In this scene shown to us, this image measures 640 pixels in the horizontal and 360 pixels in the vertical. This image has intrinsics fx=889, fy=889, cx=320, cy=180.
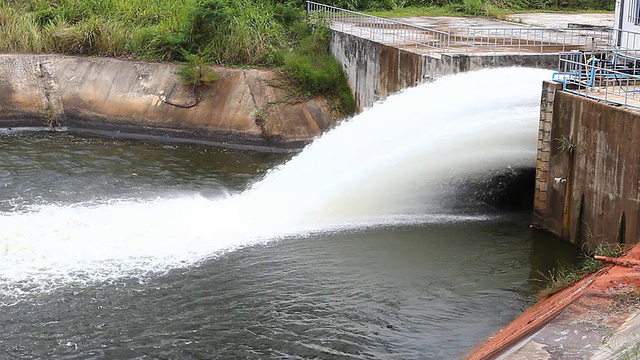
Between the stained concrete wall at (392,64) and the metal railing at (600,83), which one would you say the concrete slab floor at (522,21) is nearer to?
the stained concrete wall at (392,64)

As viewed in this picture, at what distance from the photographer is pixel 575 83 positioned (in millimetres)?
18672

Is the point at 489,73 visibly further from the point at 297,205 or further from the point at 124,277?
the point at 124,277

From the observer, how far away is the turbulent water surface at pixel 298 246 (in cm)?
1388

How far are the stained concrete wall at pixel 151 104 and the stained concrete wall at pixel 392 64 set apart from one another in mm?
1533

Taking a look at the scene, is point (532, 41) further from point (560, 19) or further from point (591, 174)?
point (591, 174)

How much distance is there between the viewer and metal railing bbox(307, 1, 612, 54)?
2503 cm

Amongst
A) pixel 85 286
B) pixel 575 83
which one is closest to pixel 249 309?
pixel 85 286

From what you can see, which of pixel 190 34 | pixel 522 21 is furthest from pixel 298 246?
pixel 522 21

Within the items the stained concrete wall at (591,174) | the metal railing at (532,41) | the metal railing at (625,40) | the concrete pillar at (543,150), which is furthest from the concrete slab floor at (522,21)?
the stained concrete wall at (591,174)

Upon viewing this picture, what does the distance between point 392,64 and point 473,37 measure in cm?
252

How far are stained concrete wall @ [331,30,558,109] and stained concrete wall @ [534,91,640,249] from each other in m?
4.51

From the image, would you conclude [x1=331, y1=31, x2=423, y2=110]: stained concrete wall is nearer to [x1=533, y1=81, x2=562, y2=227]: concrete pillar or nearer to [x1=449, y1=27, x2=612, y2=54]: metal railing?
[x1=449, y1=27, x2=612, y2=54]: metal railing

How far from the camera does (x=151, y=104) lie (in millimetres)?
29266

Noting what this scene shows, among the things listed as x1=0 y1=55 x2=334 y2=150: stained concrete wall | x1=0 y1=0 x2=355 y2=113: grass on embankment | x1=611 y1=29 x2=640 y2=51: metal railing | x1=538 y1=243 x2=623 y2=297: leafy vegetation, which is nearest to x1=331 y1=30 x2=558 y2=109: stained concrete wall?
x1=0 y1=0 x2=355 y2=113: grass on embankment
